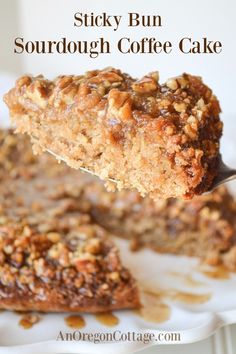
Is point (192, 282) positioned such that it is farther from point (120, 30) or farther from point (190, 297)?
point (120, 30)

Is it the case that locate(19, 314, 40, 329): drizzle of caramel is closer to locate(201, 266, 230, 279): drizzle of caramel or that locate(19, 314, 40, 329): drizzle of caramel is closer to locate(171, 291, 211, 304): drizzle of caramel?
locate(171, 291, 211, 304): drizzle of caramel

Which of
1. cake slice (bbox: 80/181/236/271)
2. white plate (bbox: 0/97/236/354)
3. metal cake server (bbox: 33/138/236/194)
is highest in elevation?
cake slice (bbox: 80/181/236/271)

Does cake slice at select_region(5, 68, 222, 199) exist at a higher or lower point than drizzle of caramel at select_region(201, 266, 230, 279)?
higher

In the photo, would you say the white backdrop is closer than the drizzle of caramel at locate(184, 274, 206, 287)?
Yes

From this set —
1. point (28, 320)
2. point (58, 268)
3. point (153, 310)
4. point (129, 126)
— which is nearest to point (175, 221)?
point (153, 310)

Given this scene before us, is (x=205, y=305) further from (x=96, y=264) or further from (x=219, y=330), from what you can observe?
(x=96, y=264)

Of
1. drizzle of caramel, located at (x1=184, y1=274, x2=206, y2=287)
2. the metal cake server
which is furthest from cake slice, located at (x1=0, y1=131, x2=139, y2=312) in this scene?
the metal cake server

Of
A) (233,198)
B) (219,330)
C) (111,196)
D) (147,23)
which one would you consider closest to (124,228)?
(111,196)

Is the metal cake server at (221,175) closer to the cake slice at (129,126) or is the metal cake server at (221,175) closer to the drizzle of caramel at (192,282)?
the cake slice at (129,126)
